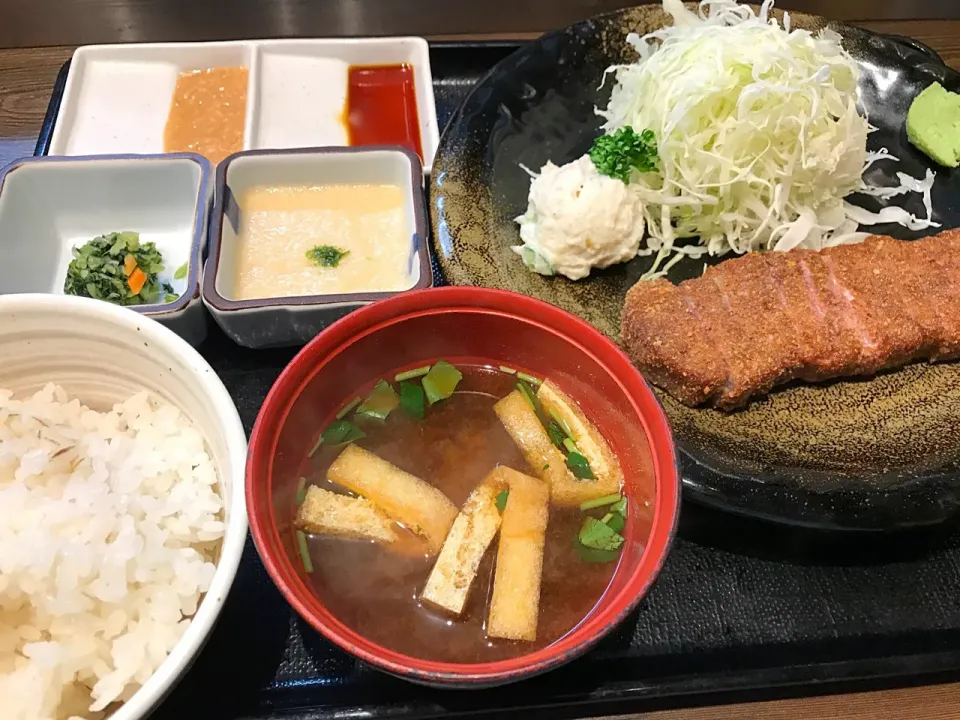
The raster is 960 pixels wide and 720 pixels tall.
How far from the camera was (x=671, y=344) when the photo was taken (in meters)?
1.65

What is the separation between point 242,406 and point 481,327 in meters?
0.68

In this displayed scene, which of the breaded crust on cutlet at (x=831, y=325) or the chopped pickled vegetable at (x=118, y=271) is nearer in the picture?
the breaded crust on cutlet at (x=831, y=325)

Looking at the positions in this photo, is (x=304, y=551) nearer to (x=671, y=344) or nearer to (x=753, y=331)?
(x=671, y=344)

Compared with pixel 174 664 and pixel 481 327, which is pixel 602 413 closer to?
pixel 481 327

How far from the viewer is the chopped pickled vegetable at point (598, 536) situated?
4.03 feet

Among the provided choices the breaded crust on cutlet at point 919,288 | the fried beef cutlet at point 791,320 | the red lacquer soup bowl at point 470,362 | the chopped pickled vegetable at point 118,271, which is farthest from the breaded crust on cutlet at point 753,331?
the chopped pickled vegetable at point 118,271

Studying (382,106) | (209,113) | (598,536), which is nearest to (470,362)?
(598,536)

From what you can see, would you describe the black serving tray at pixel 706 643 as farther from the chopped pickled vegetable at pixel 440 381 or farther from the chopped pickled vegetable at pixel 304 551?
the chopped pickled vegetable at pixel 440 381

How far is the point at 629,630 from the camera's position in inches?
55.7

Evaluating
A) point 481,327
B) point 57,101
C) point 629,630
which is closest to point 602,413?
point 481,327

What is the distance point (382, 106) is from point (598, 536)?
176cm

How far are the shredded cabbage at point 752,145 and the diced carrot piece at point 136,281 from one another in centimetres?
131

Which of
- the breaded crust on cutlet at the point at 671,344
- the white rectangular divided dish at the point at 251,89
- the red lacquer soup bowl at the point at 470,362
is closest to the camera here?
the red lacquer soup bowl at the point at 470,362

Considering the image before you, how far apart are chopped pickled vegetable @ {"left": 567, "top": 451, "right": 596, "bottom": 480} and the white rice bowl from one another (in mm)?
600
